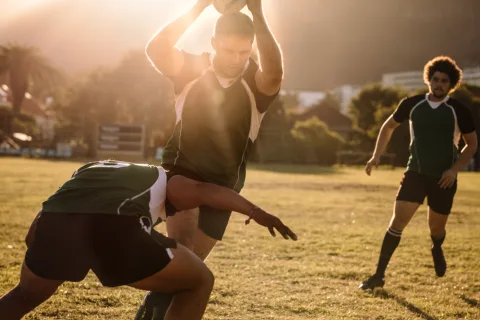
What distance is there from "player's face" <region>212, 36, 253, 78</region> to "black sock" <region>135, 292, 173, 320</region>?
141cm

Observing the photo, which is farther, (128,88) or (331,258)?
(128,88)

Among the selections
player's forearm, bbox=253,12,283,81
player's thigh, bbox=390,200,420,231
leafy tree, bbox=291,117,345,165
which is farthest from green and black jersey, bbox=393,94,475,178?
leafy tree, bbox=291,117,345,165

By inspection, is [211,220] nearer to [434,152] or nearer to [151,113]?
[434,152]

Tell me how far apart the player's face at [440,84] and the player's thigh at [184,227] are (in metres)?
4.13

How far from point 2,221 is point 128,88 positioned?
49.4 metres

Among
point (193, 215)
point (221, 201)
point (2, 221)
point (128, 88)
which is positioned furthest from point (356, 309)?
point (128, 88)

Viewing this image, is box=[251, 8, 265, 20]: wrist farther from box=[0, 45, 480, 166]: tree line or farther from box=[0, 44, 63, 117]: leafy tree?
box=[0, 44, 63, 117]: leafy tree

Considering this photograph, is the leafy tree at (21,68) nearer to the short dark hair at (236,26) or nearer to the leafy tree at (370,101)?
the leafy tree at (370,101)

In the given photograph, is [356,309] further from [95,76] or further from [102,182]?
[95,76]

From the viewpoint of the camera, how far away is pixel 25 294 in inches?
107

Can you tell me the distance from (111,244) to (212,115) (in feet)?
4.52

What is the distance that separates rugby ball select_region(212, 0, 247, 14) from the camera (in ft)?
11.6

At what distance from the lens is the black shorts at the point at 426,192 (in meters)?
6.67

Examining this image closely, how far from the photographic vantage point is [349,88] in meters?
195
